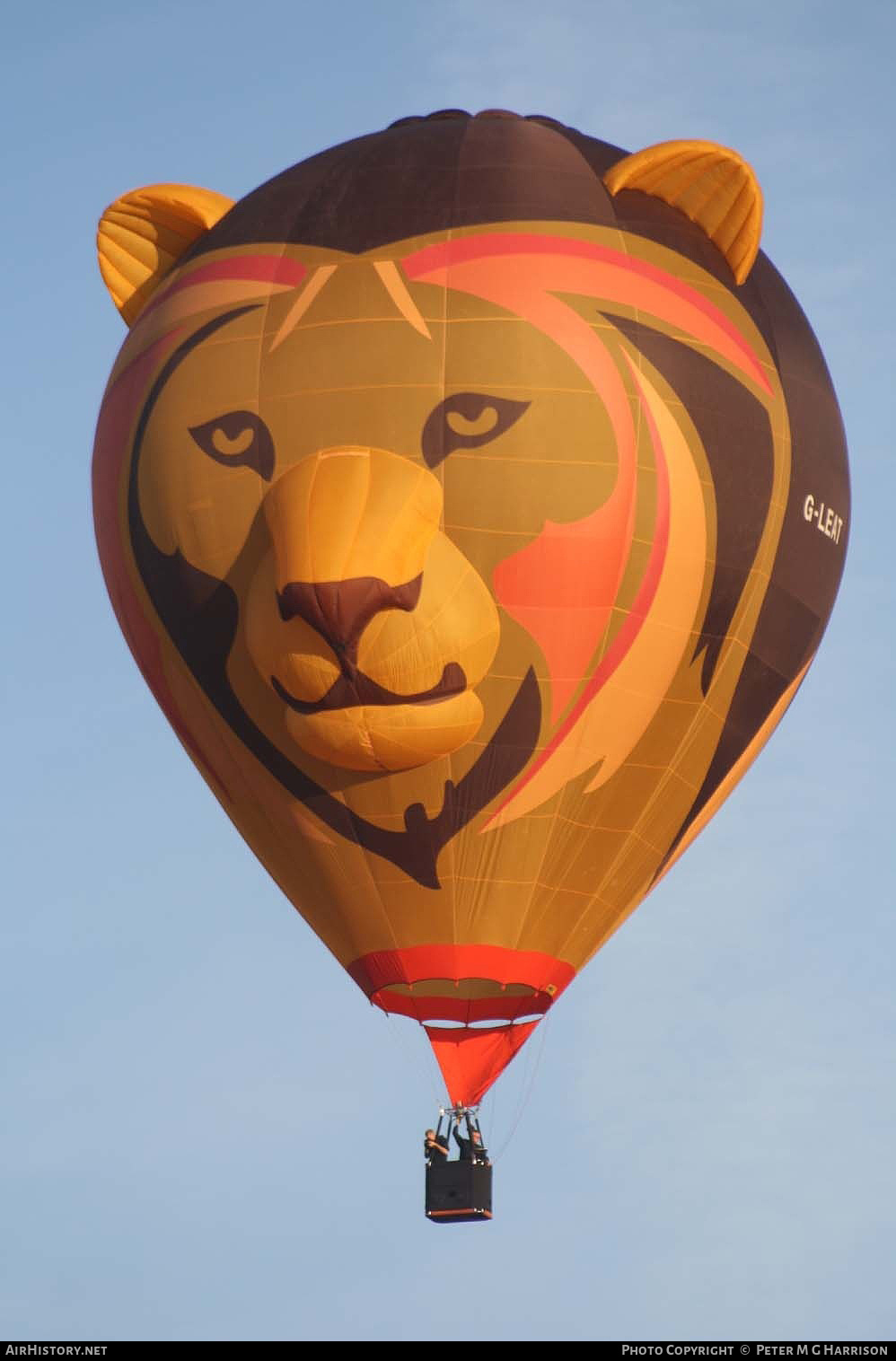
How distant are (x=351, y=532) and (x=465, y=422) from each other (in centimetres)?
131

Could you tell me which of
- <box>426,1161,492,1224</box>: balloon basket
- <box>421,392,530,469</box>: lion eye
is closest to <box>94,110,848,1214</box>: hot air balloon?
<box>421,392,530,469</box>: lion eye

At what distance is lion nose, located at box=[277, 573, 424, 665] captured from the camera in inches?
1231

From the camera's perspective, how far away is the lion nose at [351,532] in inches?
1232

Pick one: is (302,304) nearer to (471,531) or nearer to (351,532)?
(351,532)

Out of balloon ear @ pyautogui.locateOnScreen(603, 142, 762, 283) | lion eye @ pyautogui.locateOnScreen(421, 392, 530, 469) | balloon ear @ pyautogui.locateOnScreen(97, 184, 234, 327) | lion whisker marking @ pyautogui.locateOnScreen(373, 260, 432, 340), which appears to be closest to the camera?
lion eye @ pyautogui.locateOnScreen(421, 392, 530, 469)

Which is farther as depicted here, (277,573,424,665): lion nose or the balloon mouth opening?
the balloon mouth opening

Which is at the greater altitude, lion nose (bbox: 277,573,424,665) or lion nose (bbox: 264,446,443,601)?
lion nose (bbox: 264,446,443,601)

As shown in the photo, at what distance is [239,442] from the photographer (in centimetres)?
3225

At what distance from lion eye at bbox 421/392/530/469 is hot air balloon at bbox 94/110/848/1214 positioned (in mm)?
22

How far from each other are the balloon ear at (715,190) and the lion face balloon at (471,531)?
24 mm

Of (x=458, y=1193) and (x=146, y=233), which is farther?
(x=146, y=233)

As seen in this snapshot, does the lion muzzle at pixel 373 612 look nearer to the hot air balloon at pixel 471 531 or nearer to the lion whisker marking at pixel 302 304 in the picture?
the hot air balloon at pixel 471 531

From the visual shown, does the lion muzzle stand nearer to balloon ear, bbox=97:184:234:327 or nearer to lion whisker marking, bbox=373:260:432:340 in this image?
lion whisker marking, bbox=373:260:432:340

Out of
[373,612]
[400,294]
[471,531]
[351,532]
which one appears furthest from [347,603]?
[400,294]
